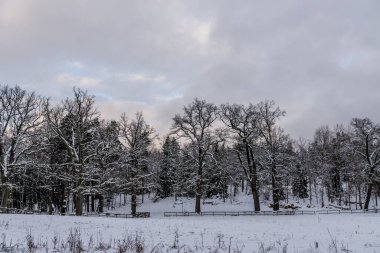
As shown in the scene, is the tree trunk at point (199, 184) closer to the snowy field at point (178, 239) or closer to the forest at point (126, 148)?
the forest at point (126, 148)

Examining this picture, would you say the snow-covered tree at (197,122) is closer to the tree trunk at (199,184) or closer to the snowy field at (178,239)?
the tree trunk at (199,184)

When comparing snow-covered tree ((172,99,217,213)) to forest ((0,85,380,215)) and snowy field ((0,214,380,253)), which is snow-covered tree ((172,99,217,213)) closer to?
forest ((0,85,380,215))

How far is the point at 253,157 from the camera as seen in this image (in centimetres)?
4922

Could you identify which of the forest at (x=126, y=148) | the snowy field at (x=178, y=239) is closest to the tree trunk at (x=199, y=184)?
the forest at (x=126, y=148)

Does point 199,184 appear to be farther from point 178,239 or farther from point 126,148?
point 178,239

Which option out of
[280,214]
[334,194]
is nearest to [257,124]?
[280,214]

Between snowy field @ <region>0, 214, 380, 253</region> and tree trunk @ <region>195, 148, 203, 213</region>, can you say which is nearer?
snowy field @ <region>0, 214, 380, 253</region>

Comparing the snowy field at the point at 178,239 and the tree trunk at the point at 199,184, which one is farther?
the tree trunk at the point at 199,184

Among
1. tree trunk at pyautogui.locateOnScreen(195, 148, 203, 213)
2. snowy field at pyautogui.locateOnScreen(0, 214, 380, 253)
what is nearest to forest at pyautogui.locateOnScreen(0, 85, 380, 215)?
tree trunk at pyautogui.locateOnScreen(195, 148, 203, 213)

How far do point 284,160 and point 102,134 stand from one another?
2484cm

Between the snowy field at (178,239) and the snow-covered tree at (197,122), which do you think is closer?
the snowy field at (178,239)

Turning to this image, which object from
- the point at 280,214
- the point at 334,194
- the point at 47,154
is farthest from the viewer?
the point at 334,194

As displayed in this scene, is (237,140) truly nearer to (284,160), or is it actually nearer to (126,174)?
(284,160)

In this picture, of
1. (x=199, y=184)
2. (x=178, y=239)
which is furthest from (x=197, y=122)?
(x=178, y=239)
